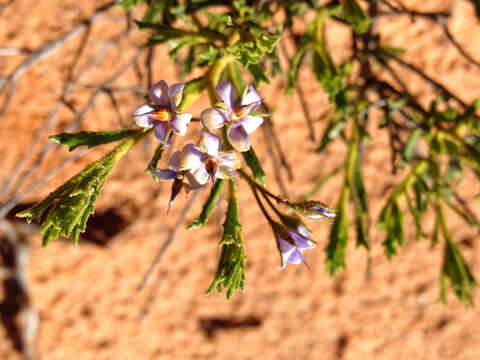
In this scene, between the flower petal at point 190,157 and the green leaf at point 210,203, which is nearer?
the flower petal at point 190,157

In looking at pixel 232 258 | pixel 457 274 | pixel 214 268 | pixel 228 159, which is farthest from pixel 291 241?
pixel 214 268

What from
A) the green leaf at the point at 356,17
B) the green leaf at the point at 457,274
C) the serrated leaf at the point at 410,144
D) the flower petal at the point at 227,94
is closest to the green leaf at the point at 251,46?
the flower petal at the point at 227,94

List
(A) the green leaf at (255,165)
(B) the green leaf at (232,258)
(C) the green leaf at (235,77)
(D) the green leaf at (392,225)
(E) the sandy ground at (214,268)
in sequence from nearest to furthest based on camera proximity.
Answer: (B) the green leaf at (232,258)
(A) the green leaf at (255,165)
(C) the green leaf at (235,77)
(D) the green leaf at (392,225)
(E) the sandy ground at (214,268)

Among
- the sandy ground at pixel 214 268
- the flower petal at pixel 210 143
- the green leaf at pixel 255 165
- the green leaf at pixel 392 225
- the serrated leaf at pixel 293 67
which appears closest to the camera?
the flower petal at pixel 210 143

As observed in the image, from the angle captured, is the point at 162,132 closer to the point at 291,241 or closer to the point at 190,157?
the point at 190,157

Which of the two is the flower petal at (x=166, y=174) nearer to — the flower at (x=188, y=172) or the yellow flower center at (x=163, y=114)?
the flower at (x=188, y=172)

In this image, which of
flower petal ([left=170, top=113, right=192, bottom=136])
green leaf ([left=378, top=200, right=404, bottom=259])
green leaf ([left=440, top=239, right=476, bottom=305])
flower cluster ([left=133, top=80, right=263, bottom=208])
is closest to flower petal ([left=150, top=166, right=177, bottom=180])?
flower cluster ([left=133, top=80, right=263, bottom=208])
